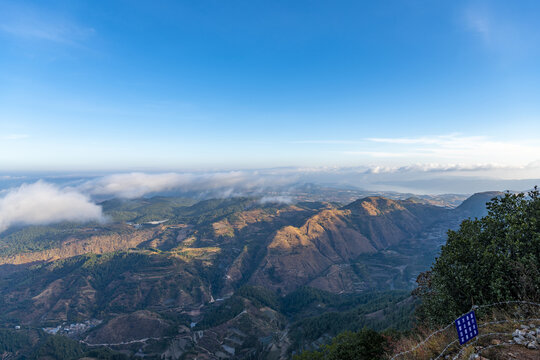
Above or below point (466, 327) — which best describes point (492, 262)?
below

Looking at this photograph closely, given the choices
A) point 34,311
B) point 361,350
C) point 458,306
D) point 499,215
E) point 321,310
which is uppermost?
point 499,215

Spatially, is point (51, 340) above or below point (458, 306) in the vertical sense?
below

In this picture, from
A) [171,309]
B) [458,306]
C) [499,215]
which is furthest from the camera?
[171,309]

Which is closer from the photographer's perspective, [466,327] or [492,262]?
[466,327]

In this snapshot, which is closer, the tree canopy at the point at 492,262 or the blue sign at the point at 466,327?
the blue sign at the point at 466,327

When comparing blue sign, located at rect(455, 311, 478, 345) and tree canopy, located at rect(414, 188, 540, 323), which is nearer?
blue sign, located at rect(455, 311, 478, 345)

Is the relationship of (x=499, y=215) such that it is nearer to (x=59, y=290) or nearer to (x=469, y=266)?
(x=469, y=266)

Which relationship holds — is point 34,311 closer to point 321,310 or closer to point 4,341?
point 4,341

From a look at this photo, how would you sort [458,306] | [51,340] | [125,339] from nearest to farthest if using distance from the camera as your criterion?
[458,306] → [51,340] → [125,339]

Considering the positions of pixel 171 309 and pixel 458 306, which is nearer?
pixel 458 306

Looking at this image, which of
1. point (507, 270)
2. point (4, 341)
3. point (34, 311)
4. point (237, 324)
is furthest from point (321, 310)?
point (34, 311)

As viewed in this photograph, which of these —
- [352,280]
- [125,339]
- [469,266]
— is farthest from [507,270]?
[352,280]
